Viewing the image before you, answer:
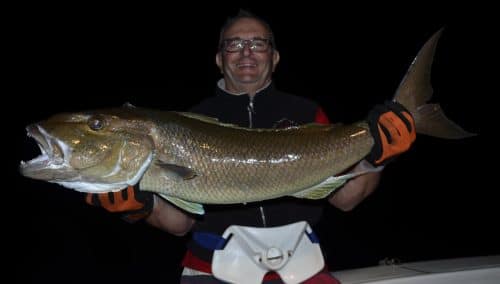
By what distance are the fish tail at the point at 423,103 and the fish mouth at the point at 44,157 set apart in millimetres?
2229

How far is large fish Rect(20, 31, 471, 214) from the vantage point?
2588mm

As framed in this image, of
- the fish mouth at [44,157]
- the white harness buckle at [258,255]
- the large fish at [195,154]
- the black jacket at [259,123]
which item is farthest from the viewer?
the black jacket at [259,123]

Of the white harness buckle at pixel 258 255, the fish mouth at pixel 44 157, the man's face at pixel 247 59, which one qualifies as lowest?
the white harness buckle at pixel 258 255

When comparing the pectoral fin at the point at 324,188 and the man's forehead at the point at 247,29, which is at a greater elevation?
the man's forehead at the point at 247,29

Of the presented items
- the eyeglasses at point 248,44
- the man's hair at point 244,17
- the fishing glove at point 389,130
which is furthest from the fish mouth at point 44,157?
the fishing glove at point 389,130

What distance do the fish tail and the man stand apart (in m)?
0.10

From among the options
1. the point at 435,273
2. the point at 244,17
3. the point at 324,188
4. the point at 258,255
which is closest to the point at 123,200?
the point at 258,255

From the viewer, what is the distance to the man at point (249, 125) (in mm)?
2996

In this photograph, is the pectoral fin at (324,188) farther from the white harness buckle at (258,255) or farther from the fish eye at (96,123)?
the fish eye at (96,123)

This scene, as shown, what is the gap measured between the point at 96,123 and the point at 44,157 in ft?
1.17

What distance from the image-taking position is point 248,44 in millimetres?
3547

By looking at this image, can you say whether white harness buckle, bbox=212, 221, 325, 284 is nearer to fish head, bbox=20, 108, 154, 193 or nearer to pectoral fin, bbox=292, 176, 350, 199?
pectoral fin, bbox=292, 176, 350, 199

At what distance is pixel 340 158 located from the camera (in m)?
2.84

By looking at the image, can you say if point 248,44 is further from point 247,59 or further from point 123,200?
point 123,200
